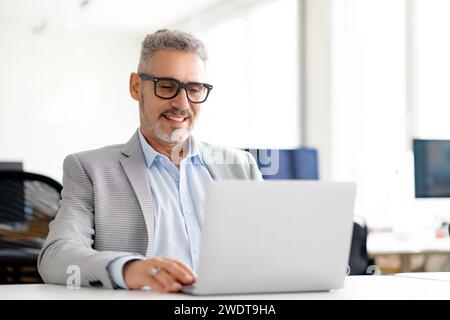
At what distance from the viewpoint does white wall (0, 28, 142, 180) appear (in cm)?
823

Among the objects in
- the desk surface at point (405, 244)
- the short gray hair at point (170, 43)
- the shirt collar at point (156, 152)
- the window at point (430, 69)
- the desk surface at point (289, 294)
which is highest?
the window at point (430, 69)

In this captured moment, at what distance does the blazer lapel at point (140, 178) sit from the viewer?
1985 millimetres

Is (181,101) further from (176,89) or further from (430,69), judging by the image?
(430,69)

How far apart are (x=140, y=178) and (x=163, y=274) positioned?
546 mm

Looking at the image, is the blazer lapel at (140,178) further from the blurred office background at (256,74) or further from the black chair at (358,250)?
the blurred office background at (256,74)

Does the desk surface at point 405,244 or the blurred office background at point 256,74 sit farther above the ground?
the blurred office background at point 256,74

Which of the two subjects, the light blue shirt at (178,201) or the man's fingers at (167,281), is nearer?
the man's fingers at (167,281)

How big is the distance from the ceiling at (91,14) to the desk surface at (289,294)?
22.9 feet

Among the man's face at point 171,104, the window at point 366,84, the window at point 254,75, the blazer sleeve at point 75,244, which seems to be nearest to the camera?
the blazer sleeve at point 75,244

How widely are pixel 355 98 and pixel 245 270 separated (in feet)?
18.5

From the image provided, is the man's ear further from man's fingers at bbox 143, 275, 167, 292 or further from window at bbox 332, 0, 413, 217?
window at bbox 332, 0, 413, 217

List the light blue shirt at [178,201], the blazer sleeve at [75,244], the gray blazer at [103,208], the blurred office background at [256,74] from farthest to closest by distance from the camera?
the blurred office background at [256,74], the light blue shirt at [178,201], the gray blazer at [103,208], the blazer sleeve at [75,244]

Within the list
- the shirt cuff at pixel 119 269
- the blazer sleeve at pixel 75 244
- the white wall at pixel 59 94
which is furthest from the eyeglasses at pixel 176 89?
the white wall at pixel 59 94
